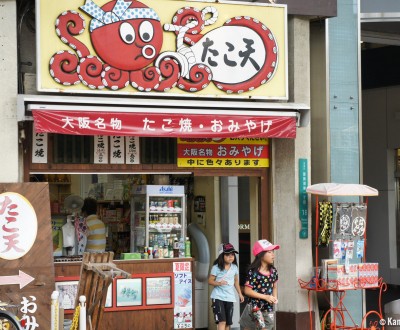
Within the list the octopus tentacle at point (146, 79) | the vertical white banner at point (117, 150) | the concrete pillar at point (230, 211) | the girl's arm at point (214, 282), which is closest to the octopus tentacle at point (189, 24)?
the octopus tentacle at point (146, 79)

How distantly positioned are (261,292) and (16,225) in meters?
3.68

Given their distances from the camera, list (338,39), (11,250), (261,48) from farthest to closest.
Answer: (338,39), (261,48), (11,250)

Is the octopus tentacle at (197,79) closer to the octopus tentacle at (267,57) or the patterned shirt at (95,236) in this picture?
the octopus tentacle at (267,57)

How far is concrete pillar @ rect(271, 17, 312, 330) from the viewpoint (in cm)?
1524

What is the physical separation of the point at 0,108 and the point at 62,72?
1059 mm

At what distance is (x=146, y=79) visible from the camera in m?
14.1

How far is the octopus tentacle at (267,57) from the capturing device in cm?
1471

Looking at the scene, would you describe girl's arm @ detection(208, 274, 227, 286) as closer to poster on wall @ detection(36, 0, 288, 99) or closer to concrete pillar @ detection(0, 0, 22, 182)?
poster on wall @ detection(36, 0, 288, 99)

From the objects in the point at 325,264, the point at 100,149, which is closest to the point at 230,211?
the point at 325,264

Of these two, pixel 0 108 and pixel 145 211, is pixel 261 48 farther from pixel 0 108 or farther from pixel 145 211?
pixel 0 108

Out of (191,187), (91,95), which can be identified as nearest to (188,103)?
(91,95)

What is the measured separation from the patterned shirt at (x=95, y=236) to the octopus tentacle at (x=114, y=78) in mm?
2546

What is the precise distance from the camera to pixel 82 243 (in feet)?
49.5

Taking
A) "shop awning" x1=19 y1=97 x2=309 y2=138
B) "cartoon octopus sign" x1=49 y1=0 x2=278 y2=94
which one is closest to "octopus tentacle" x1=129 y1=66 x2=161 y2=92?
"cartoon octopus sign" x1=49 y1=0 x2=278 y2=94
